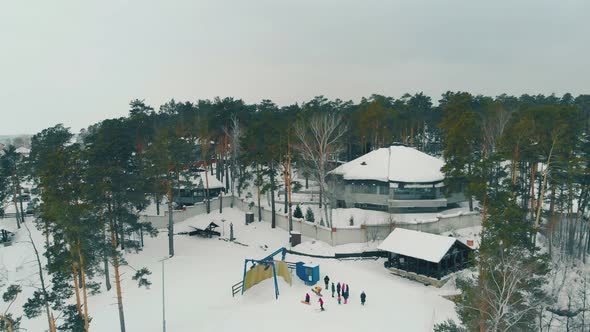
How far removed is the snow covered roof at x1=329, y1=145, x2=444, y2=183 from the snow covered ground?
40.6 ft

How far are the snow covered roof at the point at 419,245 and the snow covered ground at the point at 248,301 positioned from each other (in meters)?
2.12

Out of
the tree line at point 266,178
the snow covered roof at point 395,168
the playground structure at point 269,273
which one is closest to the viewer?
the tree line at point 266,178

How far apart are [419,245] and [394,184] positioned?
14805 mm

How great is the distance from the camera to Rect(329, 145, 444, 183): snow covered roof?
4141 centimetres

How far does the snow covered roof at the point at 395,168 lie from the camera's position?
41406mm

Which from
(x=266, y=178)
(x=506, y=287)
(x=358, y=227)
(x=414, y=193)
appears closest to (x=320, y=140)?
(x=358, y=227)

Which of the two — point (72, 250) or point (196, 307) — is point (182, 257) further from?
point (72, 250)

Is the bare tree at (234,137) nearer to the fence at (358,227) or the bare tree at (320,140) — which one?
the fence at (358,227)

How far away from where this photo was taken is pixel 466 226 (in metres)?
36.0

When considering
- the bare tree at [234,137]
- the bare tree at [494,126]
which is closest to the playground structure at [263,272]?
the bare tree at [234,137]

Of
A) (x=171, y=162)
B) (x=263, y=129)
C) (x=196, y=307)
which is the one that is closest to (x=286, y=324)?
(x=196, y=307)

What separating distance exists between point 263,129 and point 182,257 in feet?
50.0

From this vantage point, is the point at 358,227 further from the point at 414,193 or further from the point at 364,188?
the point at 414,193

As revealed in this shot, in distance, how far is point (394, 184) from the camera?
41.7m
